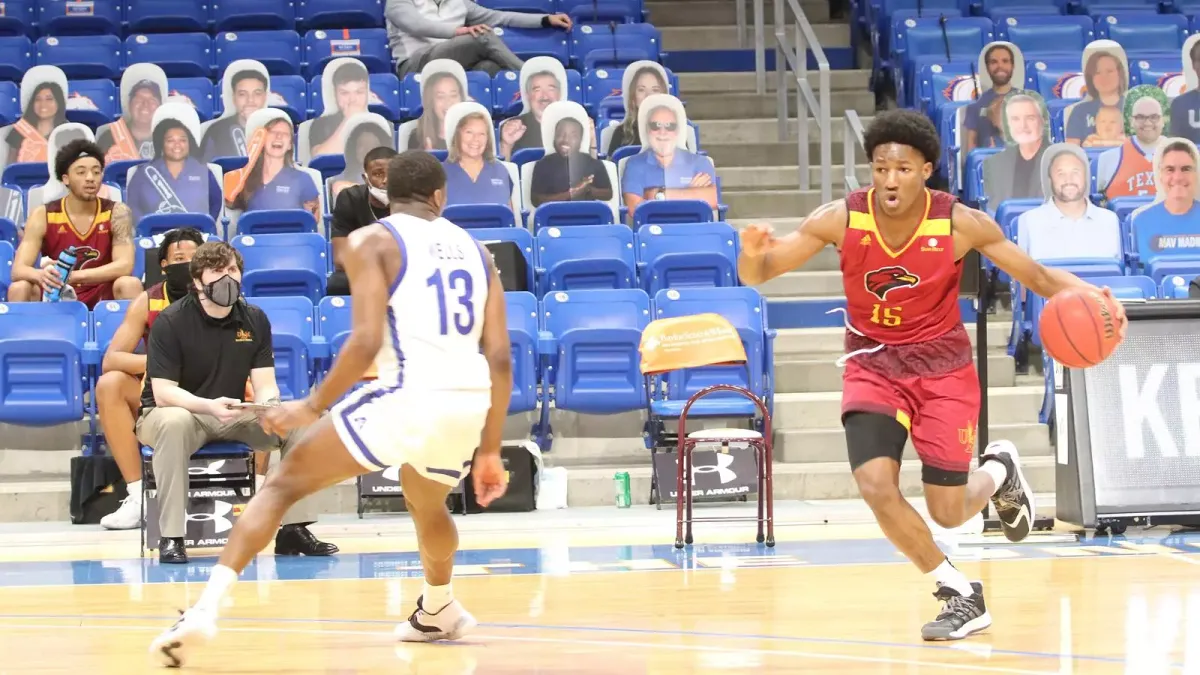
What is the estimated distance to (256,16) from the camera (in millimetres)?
12602

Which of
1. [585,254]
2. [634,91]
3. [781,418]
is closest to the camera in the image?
[781,418]

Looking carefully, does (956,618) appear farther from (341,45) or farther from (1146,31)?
(1146,31)

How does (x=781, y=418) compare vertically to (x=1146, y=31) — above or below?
below

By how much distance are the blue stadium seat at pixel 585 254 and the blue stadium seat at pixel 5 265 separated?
2.94m

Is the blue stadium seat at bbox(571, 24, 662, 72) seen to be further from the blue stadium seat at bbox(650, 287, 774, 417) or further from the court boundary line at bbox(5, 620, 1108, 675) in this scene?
the court boundary line at bbox(5, 620, 1108, 675)

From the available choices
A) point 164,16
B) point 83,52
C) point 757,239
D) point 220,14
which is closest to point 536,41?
point 220,14

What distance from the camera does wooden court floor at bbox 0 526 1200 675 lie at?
4785 millimetres

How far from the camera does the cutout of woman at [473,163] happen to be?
10.1 m

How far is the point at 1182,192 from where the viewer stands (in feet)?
32.6

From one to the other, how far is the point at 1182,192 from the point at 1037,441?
1877mm

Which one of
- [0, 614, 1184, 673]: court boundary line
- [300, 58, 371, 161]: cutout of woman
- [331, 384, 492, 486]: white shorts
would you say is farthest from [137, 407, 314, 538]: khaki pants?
[300, 58, 371, 161]: cutout of woman

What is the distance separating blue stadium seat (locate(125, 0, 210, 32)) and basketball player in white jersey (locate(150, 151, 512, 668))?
8.44 meters

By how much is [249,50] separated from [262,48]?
0.31 feet

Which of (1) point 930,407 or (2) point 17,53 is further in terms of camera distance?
(2) point 17,53
